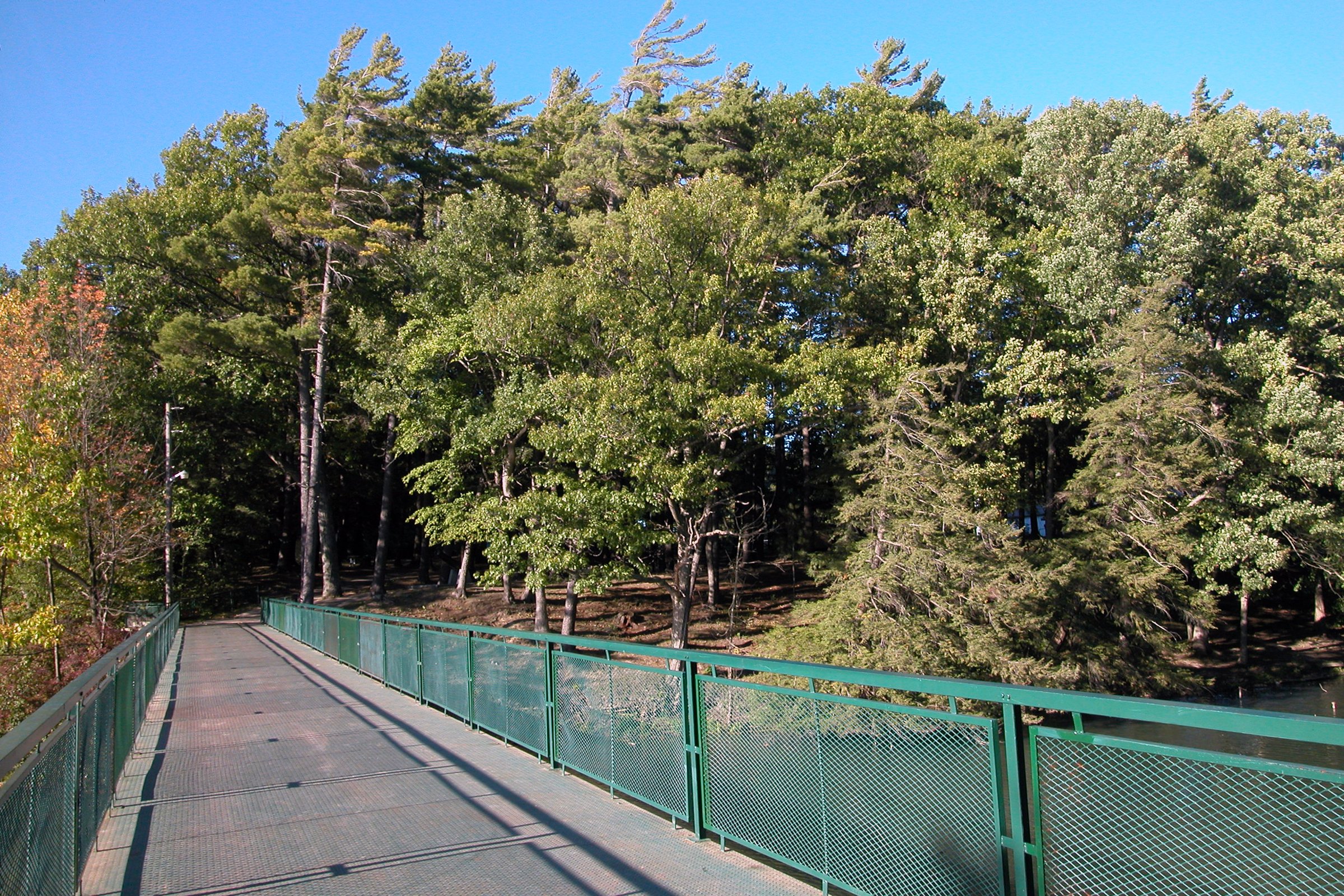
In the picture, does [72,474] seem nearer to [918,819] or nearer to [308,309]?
[308,309]

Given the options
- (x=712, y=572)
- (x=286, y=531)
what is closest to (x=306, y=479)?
(x=286, y=531)

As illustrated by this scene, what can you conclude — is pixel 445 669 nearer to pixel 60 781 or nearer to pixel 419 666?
pixel 419 666

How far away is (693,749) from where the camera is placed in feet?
17.8

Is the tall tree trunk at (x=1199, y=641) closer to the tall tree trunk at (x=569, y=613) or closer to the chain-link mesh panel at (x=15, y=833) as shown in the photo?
the tall tree trunk at (x=569, y=613)

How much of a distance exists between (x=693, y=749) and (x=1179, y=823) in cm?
289

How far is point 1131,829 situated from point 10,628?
761 inches

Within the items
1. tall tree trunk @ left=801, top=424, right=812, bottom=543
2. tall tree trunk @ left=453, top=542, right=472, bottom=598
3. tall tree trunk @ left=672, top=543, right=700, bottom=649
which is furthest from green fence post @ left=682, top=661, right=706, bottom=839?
tall tree trunk @ left=453, top=542, right=472, bottom=598

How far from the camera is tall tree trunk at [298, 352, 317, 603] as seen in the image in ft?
107

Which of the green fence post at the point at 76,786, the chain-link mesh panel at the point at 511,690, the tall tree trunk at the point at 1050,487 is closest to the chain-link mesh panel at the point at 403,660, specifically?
the chain-link mesh panel at the point at 511,690

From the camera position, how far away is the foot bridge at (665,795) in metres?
3.08

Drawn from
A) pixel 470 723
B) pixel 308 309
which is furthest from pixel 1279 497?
pixel 308 309

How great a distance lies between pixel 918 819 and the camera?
13.0 ft

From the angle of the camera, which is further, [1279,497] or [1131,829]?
[1279,497]

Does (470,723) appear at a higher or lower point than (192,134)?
lower
